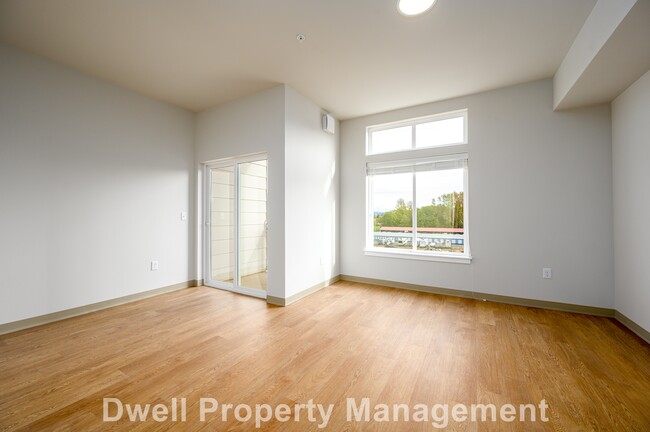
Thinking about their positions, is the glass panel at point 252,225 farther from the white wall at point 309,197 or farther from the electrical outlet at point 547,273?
the electrical outlet at point 547,273

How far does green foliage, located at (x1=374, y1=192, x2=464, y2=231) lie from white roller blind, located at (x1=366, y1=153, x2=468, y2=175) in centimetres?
44

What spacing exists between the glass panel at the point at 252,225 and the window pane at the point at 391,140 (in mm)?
1974

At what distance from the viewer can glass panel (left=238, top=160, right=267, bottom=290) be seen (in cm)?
396

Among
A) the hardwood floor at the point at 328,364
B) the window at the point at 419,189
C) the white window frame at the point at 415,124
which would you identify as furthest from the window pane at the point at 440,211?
the hardwood floor at the point at 328,364

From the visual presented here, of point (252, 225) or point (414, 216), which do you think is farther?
point (414, 216)

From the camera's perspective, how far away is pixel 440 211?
4.05 meters

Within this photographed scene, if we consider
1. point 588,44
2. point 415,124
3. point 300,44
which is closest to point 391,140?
point 415,124

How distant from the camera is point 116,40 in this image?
2.61 metres

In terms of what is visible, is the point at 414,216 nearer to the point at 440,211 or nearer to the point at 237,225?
the point at 440,211

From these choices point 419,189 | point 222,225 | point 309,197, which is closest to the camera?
point 309,197

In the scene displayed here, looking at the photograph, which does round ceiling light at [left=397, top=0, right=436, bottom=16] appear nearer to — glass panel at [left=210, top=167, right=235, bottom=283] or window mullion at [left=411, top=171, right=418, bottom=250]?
window mullion at [left=411, top=171, right=418, bottom=250]

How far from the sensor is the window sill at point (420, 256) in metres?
3.79

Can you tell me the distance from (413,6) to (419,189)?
8.28ft

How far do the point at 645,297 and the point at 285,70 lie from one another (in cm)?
432
